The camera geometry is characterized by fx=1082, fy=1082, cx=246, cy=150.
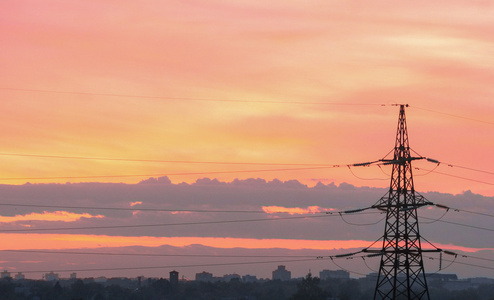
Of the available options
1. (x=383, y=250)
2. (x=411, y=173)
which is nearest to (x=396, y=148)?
(x=411, y=173)

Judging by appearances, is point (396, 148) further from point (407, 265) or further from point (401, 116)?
point (407, 265)

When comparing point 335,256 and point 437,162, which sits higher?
point 437,162

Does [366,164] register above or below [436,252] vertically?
above

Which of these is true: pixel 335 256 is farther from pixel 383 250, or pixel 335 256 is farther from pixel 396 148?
pixel 396 148

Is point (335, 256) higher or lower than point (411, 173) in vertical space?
lower

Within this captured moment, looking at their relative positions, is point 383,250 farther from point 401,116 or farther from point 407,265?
point 401,116

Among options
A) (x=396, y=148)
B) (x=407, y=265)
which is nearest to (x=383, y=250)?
(x=407, y=265)

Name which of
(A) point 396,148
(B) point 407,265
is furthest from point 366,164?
(B) point 407,265
